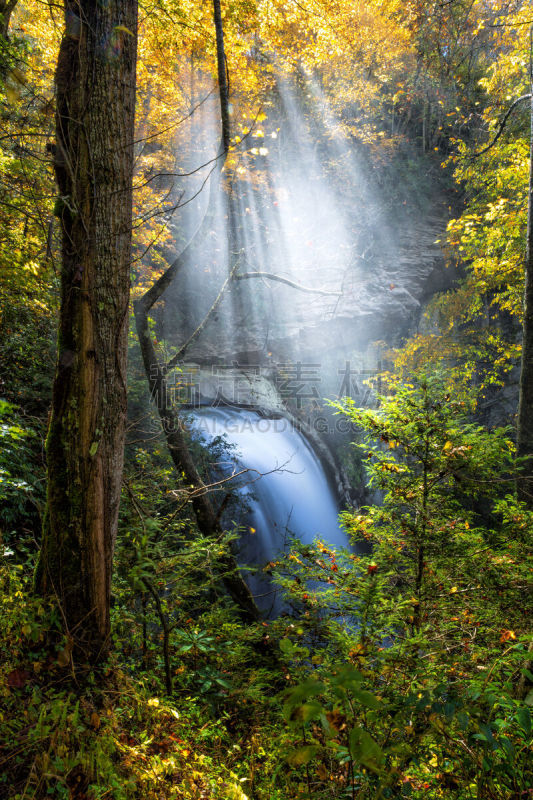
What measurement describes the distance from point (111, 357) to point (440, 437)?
2.46 meters

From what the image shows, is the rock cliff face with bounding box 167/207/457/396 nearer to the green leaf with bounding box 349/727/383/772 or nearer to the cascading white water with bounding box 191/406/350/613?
the cascading white water with bounding box 191/406/350/613

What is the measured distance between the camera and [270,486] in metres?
9.14

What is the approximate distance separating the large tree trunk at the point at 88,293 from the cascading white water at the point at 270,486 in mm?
5146

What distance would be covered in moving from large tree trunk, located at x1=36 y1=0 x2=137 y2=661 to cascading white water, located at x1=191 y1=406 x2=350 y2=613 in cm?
515

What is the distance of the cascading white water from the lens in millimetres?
7953

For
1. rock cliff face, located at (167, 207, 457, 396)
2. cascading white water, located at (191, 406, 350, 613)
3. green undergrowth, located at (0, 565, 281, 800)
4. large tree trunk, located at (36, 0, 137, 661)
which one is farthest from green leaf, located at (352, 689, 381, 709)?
rock cliff face, located at (167, 207, 457, 396)

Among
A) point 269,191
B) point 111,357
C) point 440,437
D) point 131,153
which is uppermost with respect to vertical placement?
point 269,191

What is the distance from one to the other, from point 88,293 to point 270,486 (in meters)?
7.88

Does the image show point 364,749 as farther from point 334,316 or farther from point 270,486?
point 334,316

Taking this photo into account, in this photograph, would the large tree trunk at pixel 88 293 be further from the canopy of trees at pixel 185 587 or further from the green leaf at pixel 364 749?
the green leaf at pixel 364 749

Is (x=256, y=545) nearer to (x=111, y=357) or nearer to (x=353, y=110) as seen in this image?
(x=111, y=357)

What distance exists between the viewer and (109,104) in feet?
5.96

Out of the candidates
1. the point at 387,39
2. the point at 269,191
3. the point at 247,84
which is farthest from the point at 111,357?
the point at 387,39

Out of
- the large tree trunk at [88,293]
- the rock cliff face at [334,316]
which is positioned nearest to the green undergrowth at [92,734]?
the large tree trunk at [88,293]
